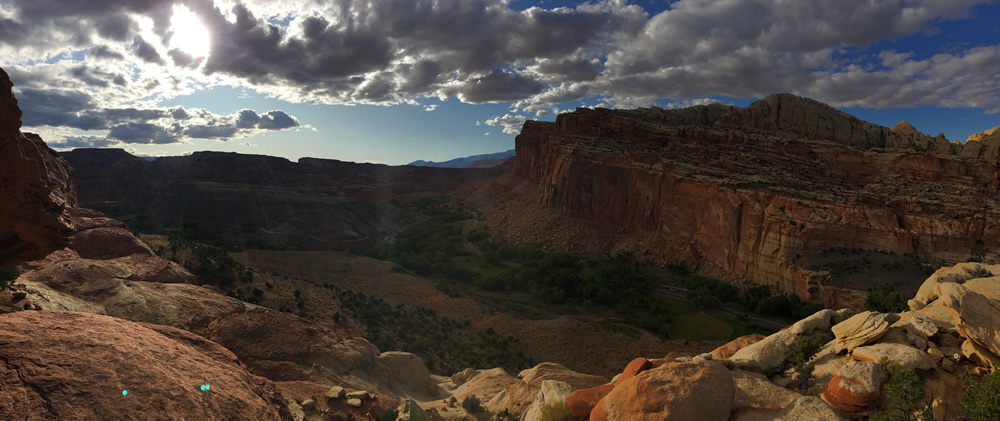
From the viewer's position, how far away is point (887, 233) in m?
36.7

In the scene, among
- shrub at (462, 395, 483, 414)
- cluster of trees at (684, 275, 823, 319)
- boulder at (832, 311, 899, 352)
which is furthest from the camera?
cluster of trees at (684, 275, 823, 319)

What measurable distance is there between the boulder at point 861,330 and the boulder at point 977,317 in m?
1.34

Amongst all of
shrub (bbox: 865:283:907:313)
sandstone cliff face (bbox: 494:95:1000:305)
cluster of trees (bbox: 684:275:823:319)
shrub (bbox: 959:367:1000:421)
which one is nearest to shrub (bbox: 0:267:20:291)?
shrub (bbox: 959:367:1000:421)

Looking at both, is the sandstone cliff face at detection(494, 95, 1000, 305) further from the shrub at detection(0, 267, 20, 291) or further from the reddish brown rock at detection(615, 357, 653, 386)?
the shrub at detection(0, 267, 20, 291)

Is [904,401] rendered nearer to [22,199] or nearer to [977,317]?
[977,317]

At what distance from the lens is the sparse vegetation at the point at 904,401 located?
26.1 ft

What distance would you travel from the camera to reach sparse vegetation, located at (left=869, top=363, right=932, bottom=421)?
313 inches

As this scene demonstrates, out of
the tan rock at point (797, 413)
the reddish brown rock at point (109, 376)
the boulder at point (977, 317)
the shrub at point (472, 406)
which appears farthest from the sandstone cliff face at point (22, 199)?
the boulder at point (977, 317)

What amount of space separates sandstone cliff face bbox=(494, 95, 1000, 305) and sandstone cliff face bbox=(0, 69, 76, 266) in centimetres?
4483

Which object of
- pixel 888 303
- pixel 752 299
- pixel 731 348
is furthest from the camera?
pixel 752 299

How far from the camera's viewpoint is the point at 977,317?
9.07 m

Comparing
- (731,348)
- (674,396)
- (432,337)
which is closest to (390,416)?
(674,396)

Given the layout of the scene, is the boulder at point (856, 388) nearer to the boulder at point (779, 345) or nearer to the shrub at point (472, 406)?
the boulder at point (779, 345)

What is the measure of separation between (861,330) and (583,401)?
24.8ft
